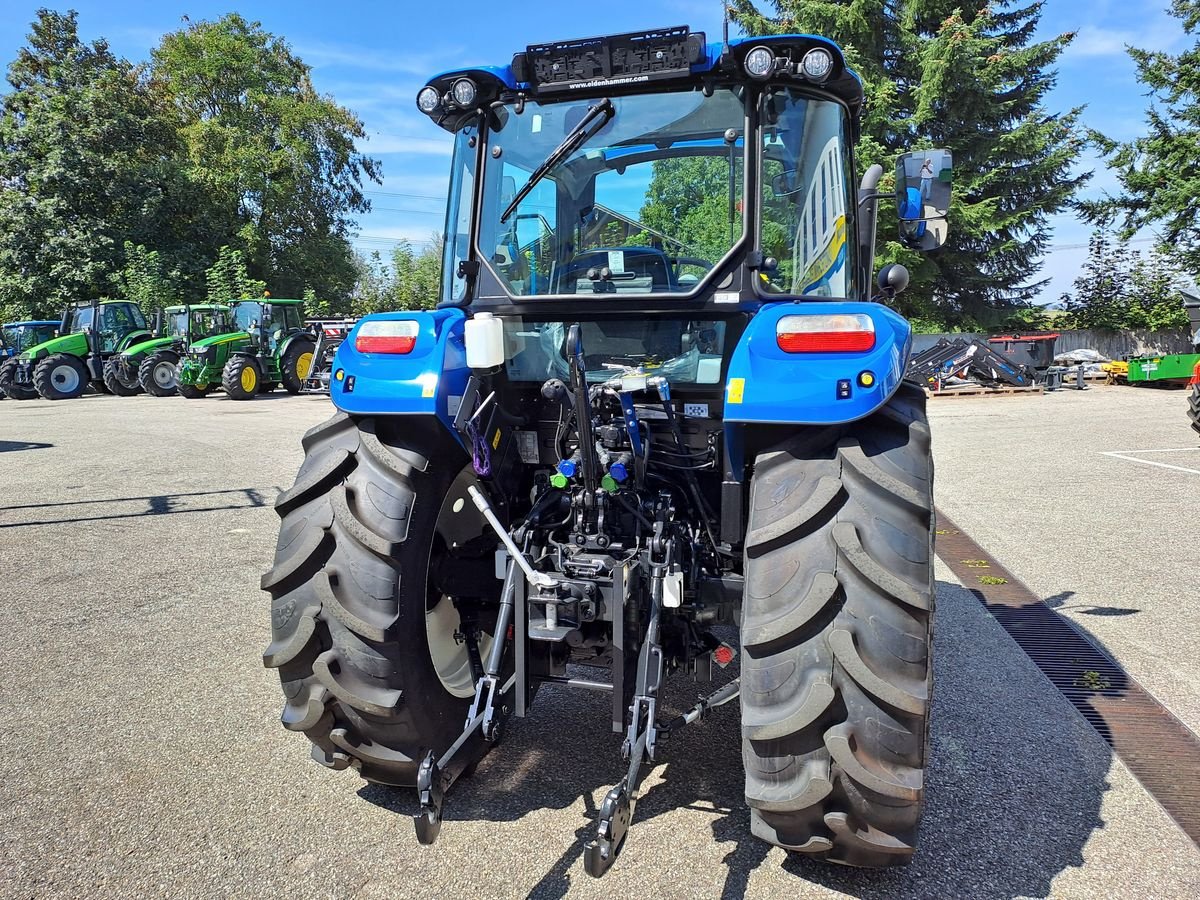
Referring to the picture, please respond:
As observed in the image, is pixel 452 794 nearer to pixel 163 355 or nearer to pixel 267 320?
pixel 267 320

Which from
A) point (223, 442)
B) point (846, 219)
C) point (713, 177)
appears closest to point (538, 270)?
point (713, 177)

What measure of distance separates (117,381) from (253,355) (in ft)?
13.9

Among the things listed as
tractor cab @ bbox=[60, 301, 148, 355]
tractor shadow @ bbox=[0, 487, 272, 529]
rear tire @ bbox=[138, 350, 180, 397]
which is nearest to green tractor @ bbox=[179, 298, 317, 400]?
rear tire @ bbox=[138, 350, 180, 397]

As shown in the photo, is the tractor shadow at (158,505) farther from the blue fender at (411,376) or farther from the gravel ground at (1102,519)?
the gravel ground at (1102,519)

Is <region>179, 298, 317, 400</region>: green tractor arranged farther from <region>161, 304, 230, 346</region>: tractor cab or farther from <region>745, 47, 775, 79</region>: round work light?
<region>745, 47, 775, 79</region>: round work light

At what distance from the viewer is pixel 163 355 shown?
21.3 metres

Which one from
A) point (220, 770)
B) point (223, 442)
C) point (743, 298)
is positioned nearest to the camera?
point (743, 298)

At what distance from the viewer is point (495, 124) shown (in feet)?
9.98

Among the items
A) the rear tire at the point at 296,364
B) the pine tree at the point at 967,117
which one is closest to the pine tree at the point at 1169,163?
the pine tree at the point at 967,117

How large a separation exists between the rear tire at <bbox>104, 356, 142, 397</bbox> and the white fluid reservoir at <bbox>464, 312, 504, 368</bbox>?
73.1ft

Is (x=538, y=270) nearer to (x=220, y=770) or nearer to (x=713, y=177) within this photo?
(x=713, y=177)

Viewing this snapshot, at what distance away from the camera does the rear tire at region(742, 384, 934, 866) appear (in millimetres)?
2125

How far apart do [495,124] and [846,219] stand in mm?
1359

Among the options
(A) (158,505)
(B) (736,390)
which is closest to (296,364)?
(A) (158,505)
